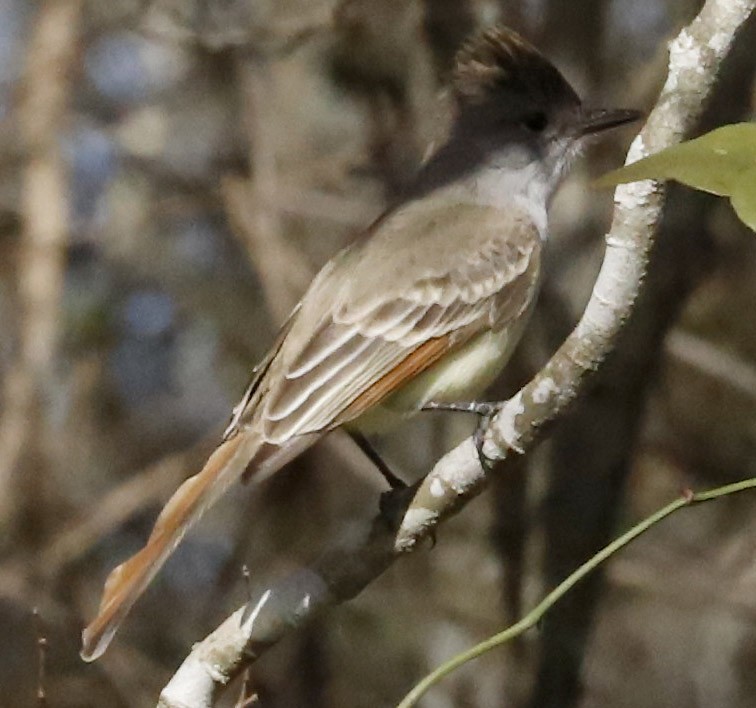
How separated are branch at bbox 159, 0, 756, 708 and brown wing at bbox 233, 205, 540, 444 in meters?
0.24

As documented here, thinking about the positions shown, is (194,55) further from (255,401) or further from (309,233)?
(255,401)

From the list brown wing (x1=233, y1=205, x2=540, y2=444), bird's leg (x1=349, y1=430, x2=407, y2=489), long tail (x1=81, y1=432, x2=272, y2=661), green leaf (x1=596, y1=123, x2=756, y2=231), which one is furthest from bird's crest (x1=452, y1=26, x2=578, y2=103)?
green leaf (x1=596, y1=123, x2=756, y2=231)

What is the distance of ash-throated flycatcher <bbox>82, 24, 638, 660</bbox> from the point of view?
259 centimetres

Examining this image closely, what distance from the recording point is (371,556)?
2381 millimetres

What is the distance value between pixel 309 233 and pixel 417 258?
1753 millimetres

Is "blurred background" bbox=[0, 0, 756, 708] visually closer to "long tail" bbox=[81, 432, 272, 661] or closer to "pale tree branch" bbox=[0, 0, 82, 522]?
"pale tree branch" bbox=[0, 0, 82, 522]

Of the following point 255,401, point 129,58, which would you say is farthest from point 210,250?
point 255,401

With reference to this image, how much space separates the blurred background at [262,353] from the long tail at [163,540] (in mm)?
1711

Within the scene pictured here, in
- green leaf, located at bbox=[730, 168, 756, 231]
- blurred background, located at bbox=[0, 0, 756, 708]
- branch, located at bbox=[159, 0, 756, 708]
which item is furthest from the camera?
blurred background, located at bbox=[0, 0, 756, 708]

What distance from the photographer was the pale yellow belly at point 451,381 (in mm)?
2861

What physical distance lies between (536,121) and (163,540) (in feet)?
4.77

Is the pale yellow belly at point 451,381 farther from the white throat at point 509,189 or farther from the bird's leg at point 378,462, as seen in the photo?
the white throat at point 509,189

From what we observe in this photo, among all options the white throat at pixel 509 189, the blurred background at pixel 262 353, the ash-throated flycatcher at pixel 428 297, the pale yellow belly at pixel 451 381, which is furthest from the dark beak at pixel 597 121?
the blurred background at pixel 262 353

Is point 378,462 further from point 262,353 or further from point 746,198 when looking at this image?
point 746,198
